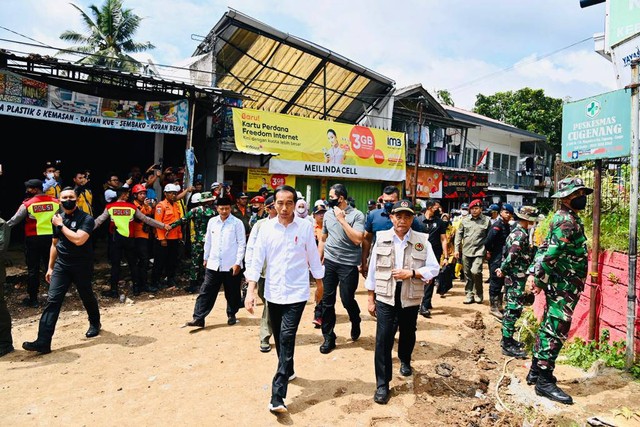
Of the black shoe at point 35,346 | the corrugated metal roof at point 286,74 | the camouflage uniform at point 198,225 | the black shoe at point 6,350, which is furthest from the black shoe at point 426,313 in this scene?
the corrugated metal roof at point 286,74

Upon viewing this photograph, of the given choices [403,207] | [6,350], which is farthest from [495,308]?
[6,350]

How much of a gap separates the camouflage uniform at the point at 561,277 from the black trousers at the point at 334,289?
2010 millimetres

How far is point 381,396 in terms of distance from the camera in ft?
12.2

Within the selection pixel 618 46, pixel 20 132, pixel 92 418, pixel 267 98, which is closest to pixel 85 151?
pixel 20 132

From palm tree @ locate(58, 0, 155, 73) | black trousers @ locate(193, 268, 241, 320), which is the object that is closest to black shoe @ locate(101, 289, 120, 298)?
black trousers @ locate(193, 268, 241, 320)

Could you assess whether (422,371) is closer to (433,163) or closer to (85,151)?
(85,151)

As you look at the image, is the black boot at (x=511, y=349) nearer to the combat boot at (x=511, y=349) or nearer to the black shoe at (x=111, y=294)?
the combat boot at (x=511, y=349)

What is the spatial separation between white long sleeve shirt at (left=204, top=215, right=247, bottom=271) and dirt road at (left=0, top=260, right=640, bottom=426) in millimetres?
943

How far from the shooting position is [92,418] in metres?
3.52

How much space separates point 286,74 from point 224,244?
9830mm

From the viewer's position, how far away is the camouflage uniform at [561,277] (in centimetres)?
379

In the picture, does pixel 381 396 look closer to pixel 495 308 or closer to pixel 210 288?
pixel 210 288

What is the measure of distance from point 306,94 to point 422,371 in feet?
40.6

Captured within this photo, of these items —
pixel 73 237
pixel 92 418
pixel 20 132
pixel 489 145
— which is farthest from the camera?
pixel 489 145
